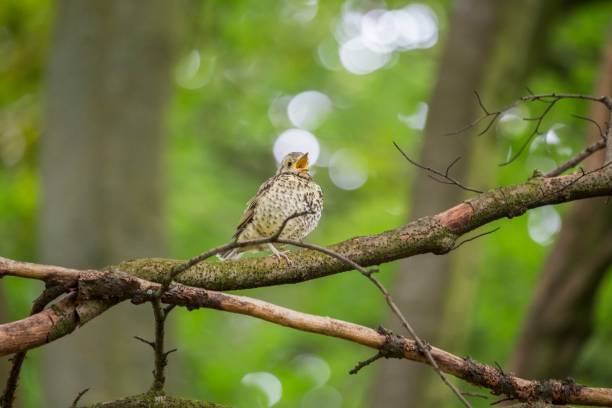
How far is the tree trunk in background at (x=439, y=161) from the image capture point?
7914 mm

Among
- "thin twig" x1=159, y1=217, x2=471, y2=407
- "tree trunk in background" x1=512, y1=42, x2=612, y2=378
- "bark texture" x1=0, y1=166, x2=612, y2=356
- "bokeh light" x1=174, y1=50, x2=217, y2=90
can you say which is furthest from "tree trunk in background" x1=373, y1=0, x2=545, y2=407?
"bokeh light" x1=174, y1=50, x2=217, y2=90

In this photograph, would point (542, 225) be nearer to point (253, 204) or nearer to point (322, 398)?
point (322, 398)

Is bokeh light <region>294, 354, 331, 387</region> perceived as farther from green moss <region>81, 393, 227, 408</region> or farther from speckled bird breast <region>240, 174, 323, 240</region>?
green moss <region>81, 393, 227, 408</region>

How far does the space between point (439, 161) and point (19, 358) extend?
18.4ft

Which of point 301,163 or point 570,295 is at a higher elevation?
point 570,295

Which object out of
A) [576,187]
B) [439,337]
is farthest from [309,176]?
[439,337]

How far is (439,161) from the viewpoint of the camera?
8.22m

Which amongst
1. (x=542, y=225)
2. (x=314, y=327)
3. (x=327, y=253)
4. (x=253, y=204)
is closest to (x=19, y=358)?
(x=314, y=327)

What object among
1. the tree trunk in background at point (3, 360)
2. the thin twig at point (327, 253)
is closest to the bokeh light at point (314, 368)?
the tree trunk in background at point (3, 360)

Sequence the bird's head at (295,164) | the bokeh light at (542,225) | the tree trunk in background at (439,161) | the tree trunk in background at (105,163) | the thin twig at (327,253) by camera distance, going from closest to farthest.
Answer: the thin twig at (327,253) → the bird's head at (295,164) → the tree trunk in background at (105,163) → the tree trunk in background at (439,161) → the bokeh light at (542,225)

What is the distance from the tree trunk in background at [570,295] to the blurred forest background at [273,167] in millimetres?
16

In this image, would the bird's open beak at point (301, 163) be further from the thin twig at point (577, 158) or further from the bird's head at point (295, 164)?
the thin twig at point (577, 158)

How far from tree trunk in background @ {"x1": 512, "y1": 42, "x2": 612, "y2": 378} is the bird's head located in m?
2.93

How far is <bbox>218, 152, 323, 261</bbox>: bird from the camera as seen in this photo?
4.77m
